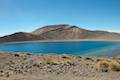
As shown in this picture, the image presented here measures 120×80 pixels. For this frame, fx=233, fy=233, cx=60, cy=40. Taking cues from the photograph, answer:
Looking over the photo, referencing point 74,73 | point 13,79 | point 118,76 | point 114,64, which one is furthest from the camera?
point 114,64

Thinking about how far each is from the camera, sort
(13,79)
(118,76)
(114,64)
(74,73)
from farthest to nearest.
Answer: (114,64) → (74,73) → (118,76) → (13,79)

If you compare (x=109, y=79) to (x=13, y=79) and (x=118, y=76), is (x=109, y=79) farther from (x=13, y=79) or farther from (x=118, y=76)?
(x=13, y=79)

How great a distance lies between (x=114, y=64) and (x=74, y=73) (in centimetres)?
304

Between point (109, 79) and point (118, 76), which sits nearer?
point (109, 79)

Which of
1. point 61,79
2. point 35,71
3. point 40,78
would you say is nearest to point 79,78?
point 61,79

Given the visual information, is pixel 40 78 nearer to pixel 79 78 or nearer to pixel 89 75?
pixel 79 78

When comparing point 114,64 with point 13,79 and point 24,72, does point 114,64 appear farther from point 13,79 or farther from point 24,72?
point 13,79

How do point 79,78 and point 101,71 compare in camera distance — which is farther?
point 101,71

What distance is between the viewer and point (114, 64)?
14781 millimetres

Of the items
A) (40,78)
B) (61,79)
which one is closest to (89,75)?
(61,79)

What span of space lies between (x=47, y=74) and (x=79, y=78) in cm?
207

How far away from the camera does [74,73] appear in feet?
43.6

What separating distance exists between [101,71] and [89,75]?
1.65 meters

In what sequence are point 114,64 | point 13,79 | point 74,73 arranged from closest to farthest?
point 13,79 → point 74,73 → point 114,64
